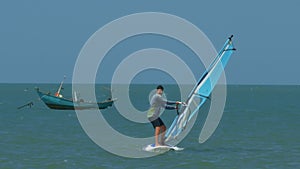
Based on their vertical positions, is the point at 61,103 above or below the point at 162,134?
above

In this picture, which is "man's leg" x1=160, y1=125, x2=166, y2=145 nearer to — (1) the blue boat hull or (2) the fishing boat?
(2) the fishing boat

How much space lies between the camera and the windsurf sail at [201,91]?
2355 cm

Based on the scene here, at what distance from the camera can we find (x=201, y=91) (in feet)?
77.7

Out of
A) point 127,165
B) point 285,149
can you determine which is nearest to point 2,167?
point 127,165

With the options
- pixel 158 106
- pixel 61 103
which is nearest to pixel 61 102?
pixel 61 103

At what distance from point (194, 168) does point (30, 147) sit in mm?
10193

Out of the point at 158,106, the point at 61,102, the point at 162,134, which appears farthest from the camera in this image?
the point at 61,102

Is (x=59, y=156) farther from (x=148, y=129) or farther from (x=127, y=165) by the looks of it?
(x=148, y=129)

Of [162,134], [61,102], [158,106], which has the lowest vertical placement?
[162,134]

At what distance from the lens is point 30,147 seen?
89.9 feet

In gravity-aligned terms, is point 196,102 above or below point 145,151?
above

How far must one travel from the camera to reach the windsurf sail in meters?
23.5

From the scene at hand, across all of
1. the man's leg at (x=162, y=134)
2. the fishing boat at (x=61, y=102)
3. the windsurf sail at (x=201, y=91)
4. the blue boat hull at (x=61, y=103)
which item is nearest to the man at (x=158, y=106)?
the man's leg at (x=162, y=134)

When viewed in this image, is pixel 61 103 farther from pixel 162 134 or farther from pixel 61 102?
pixel 162 134
